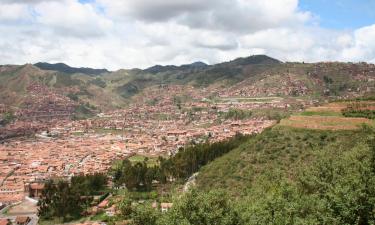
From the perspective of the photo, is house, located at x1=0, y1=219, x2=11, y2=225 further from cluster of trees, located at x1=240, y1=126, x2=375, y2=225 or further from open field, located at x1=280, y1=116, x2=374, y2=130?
open field, located at x1=280, y1=116, x2=374, y2=130

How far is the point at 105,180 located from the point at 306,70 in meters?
130

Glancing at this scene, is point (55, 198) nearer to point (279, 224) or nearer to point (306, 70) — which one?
point (279, 224)

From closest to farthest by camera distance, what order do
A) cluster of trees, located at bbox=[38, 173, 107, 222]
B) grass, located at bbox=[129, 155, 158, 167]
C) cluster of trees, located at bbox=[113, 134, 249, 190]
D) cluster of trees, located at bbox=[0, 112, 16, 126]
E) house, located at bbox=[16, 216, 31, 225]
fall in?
house, located at bbox=[16, 216, 31, 225]
cluster of trees, located at bbox=[38, 173, 107, 222]
cluster of trees, located at bbox=[113, 134, 249, 190]
grass, located at bbox=[129, 155, 158, 167]
cluster of trees, located at bbox=[0, 112, 16, 126]

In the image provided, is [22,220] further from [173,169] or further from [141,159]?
[141,159]

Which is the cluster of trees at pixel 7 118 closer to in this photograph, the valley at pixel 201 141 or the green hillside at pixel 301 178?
the valley at pixel 201 141

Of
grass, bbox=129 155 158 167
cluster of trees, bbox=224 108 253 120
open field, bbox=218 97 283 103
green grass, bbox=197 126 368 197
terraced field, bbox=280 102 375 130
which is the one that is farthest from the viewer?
A: open field, bbox=218 97 283 103

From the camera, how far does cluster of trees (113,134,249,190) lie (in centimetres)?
6078

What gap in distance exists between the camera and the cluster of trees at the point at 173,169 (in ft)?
199

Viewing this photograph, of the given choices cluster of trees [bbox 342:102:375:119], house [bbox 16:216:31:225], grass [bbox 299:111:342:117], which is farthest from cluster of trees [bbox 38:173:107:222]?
cluster of trees [bbox 342:102:375:119]

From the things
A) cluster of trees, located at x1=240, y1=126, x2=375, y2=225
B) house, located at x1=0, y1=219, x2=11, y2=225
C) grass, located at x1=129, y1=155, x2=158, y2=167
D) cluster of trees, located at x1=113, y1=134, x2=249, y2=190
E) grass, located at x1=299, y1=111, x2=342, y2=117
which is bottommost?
house, located at x1=0, y1=219, x2=11, y2=225

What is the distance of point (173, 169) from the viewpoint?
62906 millimetres

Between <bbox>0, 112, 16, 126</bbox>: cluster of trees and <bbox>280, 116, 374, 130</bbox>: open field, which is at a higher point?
<bbox>280, 116, 374, 130</bbox>: open field

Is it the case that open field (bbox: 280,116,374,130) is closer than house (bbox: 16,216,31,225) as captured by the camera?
Yes

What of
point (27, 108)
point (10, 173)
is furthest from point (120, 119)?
point (10, 173)
